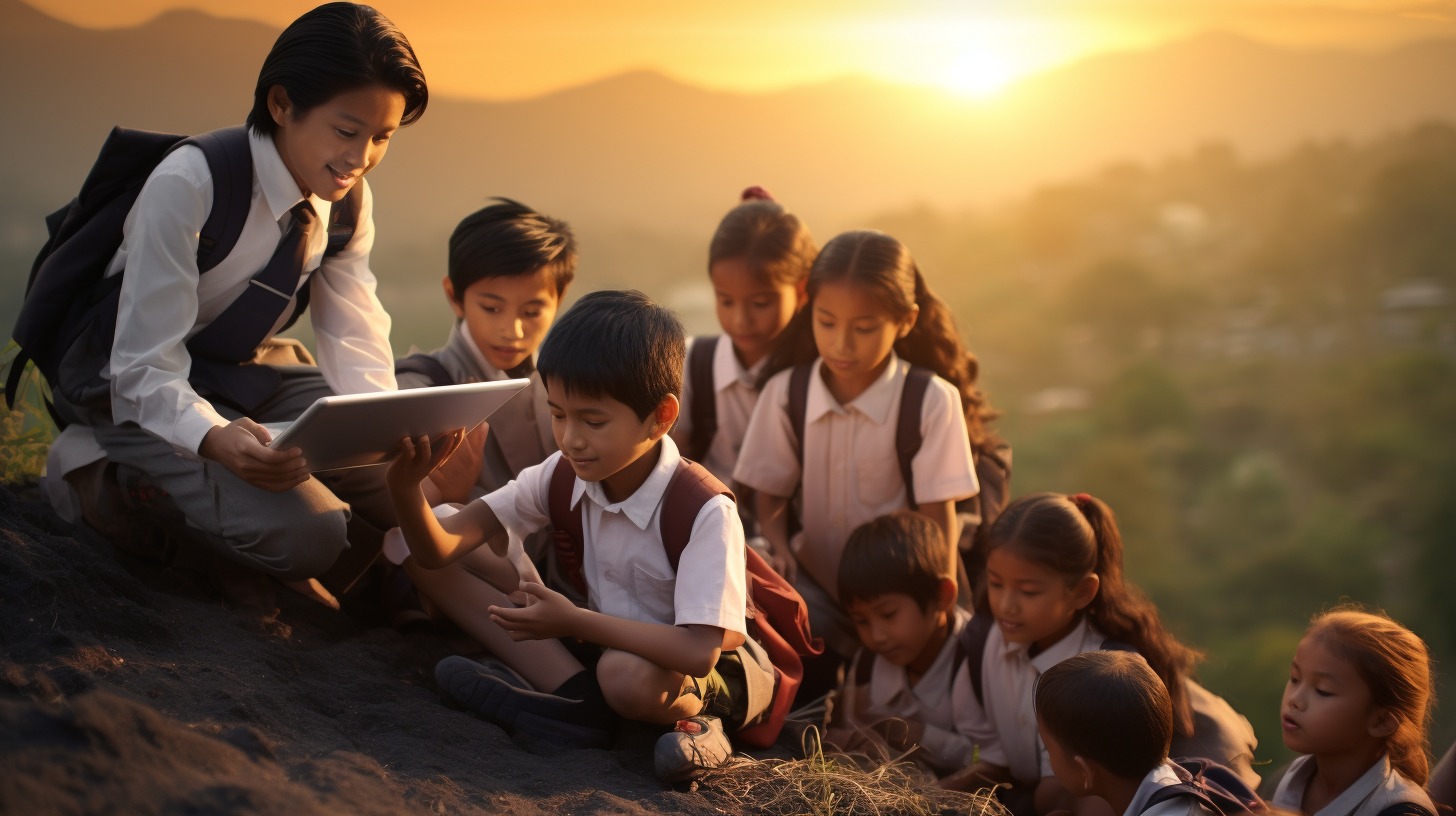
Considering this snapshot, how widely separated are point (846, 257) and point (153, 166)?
77.1 inches

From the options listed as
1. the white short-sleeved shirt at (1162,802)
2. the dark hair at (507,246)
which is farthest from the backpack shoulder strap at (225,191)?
the white short-sleeved shirt at (1162,802)

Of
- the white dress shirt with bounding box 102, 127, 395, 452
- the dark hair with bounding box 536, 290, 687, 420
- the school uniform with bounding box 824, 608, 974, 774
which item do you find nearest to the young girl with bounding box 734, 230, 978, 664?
the school uniform with bounding box 824, 608, 974, 774

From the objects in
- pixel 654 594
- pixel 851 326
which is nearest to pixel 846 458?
pixel 851 326

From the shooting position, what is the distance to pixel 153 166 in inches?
97.0

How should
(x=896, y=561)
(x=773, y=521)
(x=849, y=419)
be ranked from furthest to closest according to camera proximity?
(x=773, y=521) → (x=849, y=419) → (x=896, y=561)

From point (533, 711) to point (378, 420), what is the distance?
0.75 meters

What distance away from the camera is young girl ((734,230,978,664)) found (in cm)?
301

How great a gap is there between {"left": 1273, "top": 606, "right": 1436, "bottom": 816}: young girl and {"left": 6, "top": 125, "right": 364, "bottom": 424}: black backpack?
2.75 meters

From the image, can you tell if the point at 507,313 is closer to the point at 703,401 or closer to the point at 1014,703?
the point at 703,401

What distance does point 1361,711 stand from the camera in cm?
206

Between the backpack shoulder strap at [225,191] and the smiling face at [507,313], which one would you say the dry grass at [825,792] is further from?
the backpack shoulder strap at [225,191]

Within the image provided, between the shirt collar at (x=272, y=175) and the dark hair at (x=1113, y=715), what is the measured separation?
2.19 meters

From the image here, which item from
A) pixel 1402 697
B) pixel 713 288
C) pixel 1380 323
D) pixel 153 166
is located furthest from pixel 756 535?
pixel 1380 323

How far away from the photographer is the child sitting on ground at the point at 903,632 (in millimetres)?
2768
